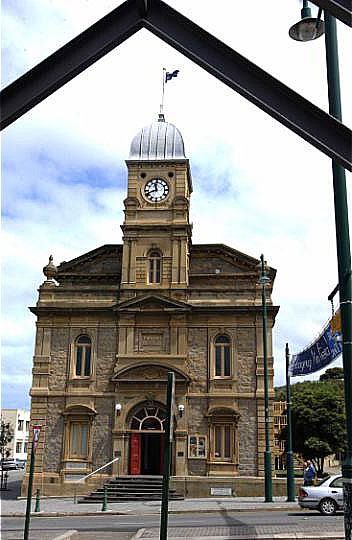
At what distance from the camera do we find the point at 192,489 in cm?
3017

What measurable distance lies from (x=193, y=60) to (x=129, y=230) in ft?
98.5

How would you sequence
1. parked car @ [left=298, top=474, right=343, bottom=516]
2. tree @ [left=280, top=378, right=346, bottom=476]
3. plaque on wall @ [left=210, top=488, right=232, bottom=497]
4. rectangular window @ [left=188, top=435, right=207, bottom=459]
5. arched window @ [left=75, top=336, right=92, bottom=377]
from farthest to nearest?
1. tree @ [left=280, top=378, right=346, bottom=476]
2. arched window @ [left=75, top=336, right=92, bottom=377]
3. rectangular window @ [left=188, top=435, right=207, bottom=459]
4. plaque on wall @ [left=210, top=488, right=232, bottom=497]
5. parked car @ [left=298, top=474, right=343, bottom=516]

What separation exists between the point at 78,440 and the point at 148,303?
7753 millimetres

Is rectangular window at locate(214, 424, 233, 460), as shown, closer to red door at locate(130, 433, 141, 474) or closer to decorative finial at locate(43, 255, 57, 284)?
red door at locate(130, 433, 141, 474)

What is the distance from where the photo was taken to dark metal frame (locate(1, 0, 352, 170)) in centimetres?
505

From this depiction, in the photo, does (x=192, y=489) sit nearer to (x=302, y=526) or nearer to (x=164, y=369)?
(x=164, y=369)

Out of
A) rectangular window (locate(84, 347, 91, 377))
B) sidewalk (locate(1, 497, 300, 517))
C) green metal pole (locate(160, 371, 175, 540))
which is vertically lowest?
sidewalk (locate(1, 497, 300, 517))

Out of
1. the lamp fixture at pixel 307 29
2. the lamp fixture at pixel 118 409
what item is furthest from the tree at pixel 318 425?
the lamp fixture at pixel 307 29

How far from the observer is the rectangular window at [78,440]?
32094mm

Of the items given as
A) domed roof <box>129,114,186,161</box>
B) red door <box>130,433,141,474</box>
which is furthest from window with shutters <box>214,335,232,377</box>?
domed roof <box>129,114,186,161</box>

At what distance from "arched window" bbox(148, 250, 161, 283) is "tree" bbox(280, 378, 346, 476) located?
20059 mm

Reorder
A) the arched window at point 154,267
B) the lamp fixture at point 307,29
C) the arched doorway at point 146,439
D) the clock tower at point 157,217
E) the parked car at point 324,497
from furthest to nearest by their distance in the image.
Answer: the arched window at point 154,267, the clock tower at point 157,217, the arched doorway at point 146,439, the parked car at point 324,497, the lamp fixture at point 307,29

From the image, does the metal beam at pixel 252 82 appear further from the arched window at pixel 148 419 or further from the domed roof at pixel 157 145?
the domed roof at pixel 157 145

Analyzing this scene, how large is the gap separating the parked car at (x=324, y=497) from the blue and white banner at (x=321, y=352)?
24.0 ft
